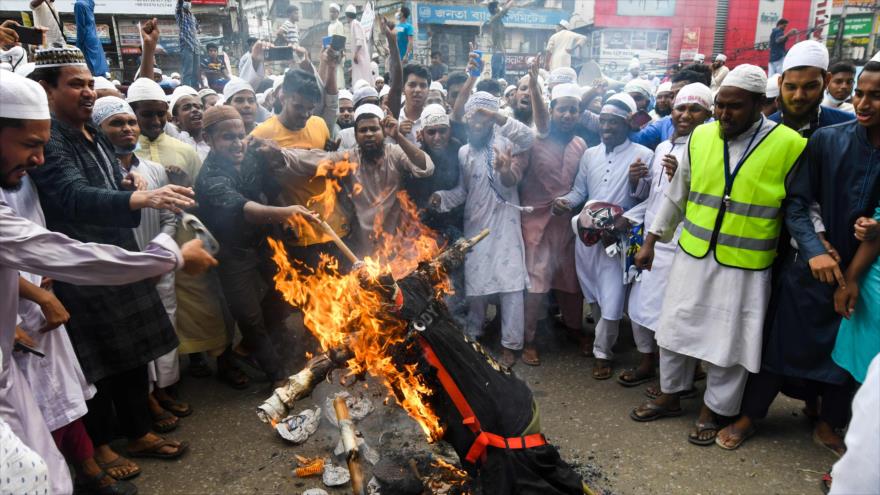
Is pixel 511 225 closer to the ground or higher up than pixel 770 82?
closer to the ground

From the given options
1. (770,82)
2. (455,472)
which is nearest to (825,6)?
(770,82)

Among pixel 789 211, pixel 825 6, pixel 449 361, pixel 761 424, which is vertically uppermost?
pixel 825 6

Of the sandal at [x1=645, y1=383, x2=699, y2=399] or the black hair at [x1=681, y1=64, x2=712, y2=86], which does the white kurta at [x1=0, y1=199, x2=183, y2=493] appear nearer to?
the sandal at [x1=645, y1=383, x2=699, y2=399]

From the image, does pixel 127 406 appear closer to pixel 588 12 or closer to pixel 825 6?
pixel 588 12

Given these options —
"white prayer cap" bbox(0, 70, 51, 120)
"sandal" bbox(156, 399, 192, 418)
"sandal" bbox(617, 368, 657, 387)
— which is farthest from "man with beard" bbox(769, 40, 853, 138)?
"sandal" bbox(156, 399, 192, 418)

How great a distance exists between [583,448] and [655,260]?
1.76 m

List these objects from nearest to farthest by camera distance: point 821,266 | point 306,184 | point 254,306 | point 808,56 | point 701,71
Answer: point 821,266
point 808,56
point 306,184
point 254,306
point 701,71

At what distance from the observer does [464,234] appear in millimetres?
5582

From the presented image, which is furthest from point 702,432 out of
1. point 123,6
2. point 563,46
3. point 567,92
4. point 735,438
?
point 123,6

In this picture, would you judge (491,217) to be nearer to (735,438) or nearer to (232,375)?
(735,438)

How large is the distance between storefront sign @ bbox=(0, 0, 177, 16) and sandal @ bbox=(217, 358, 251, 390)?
2586cm

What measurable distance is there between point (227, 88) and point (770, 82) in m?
6.24

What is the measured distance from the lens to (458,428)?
310cm

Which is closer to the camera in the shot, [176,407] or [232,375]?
[176,407]
